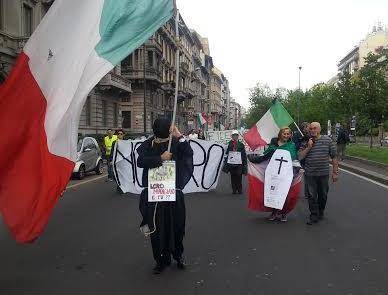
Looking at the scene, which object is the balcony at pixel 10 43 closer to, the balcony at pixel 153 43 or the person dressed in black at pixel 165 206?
the person dressed in black at pixel 165 206

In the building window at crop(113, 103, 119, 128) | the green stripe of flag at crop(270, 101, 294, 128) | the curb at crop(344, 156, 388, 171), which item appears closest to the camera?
the green stripe of flag at crop(270, 101, 294, 128)

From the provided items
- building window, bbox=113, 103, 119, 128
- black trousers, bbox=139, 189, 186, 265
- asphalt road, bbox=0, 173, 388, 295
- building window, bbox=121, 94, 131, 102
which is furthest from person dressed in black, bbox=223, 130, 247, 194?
building window, bbox=121, 94, 131, 102

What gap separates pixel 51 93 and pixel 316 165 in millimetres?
5873

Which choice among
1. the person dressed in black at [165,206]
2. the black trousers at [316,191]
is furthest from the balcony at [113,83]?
the person dressed in black at [165,206]

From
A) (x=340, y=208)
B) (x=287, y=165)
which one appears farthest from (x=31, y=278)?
(x=340, y=208)

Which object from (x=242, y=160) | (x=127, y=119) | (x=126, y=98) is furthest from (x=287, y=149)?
(x=127, y=119)

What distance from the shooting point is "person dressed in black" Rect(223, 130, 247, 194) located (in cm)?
1503

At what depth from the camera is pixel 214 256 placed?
7.27 metres

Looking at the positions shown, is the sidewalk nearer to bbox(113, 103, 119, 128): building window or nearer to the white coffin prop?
the white coffin prop

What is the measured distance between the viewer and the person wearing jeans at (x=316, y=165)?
390 inches

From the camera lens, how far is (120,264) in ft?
22.5

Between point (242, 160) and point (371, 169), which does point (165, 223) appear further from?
point (371, 169)

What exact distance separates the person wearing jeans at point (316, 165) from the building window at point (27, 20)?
1146 inches

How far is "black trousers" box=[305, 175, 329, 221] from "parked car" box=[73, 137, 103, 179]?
1081cm
